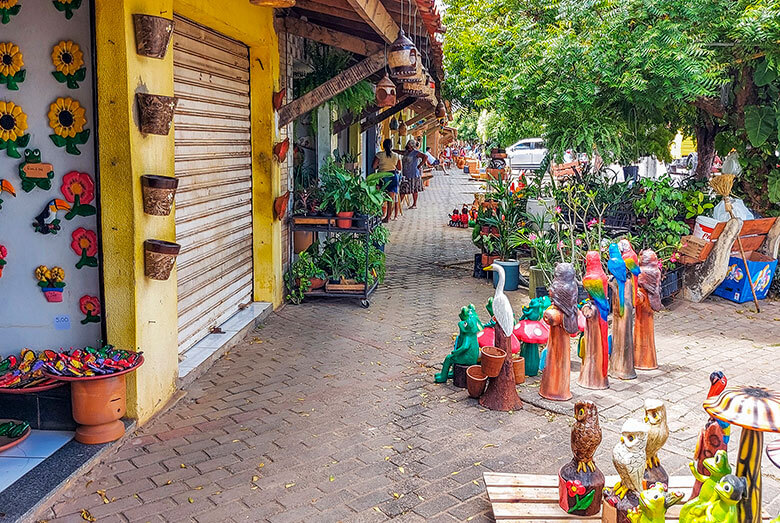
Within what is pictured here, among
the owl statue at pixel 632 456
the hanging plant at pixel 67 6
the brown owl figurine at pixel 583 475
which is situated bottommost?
the brown owl figurine at pixel 583 475

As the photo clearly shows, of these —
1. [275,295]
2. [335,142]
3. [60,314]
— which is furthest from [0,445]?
[335,142]

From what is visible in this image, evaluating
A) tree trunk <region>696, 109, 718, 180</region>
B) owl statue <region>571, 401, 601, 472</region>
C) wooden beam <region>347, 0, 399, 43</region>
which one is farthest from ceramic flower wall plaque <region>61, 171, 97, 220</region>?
tree trunk <region>696, 109, 718, 180</region>

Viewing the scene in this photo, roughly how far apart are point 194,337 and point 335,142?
19.0ft

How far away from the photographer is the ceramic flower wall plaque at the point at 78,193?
13.5ft

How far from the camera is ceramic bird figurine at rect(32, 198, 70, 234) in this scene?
4.12 m

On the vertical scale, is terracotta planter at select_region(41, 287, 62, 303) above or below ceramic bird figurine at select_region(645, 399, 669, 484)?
above

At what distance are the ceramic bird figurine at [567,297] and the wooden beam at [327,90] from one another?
3.64m

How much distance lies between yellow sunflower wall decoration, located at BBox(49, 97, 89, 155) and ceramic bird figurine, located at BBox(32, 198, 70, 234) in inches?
12.9

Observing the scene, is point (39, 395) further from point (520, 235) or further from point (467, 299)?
point (520, 235)

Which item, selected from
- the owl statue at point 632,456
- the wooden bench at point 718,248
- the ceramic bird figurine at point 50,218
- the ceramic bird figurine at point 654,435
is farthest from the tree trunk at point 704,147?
the ceramic bird figurine at point 50,218

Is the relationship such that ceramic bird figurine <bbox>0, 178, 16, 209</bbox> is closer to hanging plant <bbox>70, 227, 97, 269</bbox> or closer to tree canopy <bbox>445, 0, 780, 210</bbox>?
hanging plant <bbox>70, 227, 97, 269</bbox>

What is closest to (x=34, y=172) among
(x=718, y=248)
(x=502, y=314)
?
(x=502, y=314)

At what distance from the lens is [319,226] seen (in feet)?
25.6

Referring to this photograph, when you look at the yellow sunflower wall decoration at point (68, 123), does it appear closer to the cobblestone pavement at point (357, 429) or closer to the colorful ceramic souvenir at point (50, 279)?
the colorful ceramic souvenir at point (50, 279)
